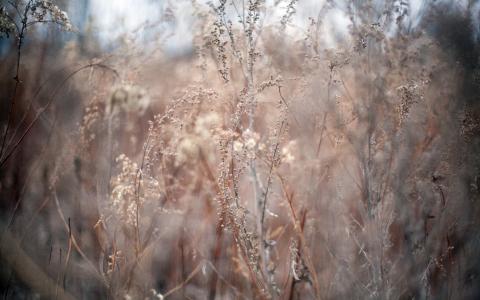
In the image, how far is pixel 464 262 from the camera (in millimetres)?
1585

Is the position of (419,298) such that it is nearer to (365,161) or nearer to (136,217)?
(365,161)

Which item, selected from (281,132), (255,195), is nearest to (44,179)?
(255,195)

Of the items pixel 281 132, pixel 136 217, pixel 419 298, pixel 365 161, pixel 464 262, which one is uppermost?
pixel 281 132

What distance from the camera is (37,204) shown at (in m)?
1.59

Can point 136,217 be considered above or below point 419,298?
above

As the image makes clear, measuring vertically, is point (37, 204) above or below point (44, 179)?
below

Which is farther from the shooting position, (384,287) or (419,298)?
(419,298)

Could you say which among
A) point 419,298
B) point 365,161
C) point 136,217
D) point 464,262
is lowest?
point 419,298

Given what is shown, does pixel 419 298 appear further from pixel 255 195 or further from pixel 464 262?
pixel 255 195

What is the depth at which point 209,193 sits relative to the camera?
1.55 m

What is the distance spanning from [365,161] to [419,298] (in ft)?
2.00

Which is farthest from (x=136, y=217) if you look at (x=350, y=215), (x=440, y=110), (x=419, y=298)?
(x=440, y=110)

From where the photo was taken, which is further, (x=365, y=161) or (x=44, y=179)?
(x=44, y=179)

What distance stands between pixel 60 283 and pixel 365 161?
1288mm
